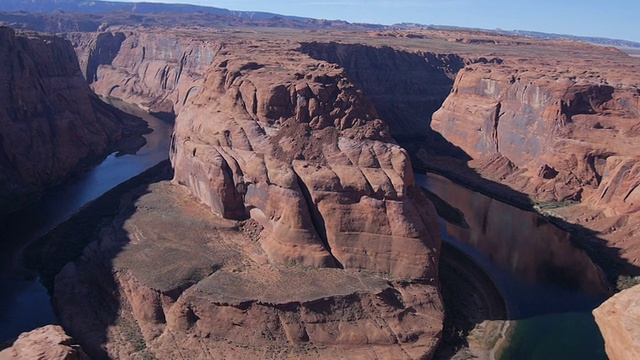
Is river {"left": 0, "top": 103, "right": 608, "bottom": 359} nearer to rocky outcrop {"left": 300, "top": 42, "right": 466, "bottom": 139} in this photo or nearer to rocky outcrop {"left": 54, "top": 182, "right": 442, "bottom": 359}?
rocky outcrop {"left": 54, "top": 182, "right": 442, "bottom": 359}

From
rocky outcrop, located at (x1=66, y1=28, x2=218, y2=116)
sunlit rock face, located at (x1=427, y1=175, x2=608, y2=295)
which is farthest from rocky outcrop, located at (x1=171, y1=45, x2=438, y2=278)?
rocky outcrop, located at (x1=66, y1=28, x2=218, y2=116)

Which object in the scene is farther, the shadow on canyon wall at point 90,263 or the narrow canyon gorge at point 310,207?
the shadow on canyon wall at point 90,263

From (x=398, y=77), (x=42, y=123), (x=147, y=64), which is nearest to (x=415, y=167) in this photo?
(x=398, y=77)

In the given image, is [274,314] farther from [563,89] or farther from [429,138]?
[429,138]

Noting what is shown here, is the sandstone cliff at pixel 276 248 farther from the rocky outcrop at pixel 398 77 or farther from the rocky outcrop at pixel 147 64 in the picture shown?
the rocky outcrop at pixel 147 64

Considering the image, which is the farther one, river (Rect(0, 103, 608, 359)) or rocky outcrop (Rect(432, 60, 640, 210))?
rocky outcrop (Rect(432, 60, 640, 210))

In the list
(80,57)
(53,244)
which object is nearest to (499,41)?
(80,57)

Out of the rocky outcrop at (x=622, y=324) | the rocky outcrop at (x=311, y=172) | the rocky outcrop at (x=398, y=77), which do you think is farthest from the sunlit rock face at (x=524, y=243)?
the rocky outcrop at (x=398, y=77)
